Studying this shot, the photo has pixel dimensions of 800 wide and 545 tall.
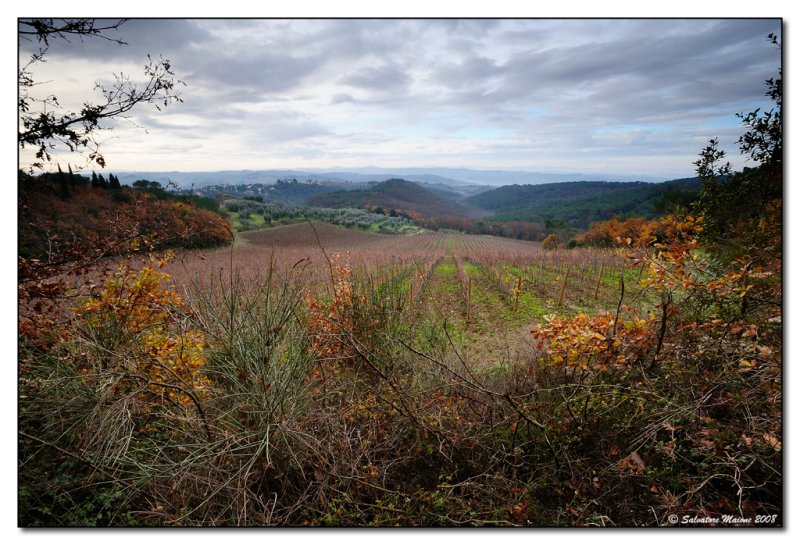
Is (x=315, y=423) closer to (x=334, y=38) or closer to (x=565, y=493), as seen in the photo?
(x=565, y=493)

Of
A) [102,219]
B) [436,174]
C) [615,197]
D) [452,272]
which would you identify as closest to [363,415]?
[102,219]

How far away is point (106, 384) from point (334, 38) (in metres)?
3.65

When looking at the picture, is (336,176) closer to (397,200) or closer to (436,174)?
(436,174)

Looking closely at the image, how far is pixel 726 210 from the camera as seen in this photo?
3281 millimetres

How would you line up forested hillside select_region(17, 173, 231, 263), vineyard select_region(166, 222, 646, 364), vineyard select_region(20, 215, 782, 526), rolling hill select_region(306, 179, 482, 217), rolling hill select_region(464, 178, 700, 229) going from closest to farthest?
vineyard select_region(20, 215, 782, 526) < forested hillside select_region(17, 173, 231, 263) < rolling hill select_region(464, 178, 700, 229) < vineyard select_region(166, 222, 646, 364) < rolling hill select_region(306, 179, 482, 217)

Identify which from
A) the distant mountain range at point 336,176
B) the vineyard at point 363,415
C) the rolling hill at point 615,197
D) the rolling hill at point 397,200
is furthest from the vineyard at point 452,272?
the rolling hill at point 615,197

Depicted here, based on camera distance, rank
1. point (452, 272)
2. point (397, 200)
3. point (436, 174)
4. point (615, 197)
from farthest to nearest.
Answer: point (452, 272), point (397, 200), point (436, 174), point (615, 197)

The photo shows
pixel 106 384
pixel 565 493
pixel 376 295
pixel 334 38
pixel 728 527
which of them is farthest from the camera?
pixel 376 295

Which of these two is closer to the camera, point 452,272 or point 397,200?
point 397,200

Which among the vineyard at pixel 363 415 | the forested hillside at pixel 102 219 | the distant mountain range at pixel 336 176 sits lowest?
the vineyard at pixel 363 415

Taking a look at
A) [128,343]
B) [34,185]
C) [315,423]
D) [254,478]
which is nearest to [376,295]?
[315,423]

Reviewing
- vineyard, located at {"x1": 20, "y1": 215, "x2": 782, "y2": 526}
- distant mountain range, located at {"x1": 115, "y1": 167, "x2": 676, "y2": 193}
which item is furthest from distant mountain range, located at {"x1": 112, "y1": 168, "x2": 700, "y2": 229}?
vineyard, located at {"x1": 20, "y1": 215, "x2": 782, "y2": 526}

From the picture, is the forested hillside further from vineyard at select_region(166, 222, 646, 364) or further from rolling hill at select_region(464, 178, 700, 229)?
rolling hill at select_region(464, 178, 700, 229)

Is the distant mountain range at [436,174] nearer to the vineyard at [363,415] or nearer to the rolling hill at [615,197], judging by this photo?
the rolling hill at [615,197]
